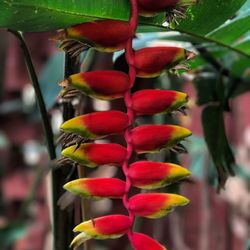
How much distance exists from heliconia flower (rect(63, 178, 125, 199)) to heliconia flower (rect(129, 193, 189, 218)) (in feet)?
0.04

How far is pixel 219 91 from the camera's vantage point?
0.77m

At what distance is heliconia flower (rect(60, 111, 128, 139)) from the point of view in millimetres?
407

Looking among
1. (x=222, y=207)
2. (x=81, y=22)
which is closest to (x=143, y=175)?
(x=81, y=22)

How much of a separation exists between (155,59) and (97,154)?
78mm

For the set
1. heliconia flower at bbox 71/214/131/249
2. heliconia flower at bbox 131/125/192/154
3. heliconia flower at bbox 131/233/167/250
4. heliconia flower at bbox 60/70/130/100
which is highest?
heliconia flower at bbox 60/70/130/100

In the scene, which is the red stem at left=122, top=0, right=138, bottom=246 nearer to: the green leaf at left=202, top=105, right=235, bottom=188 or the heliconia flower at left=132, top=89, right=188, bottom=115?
the heliconia flower at left=132, top=89, right=188, bottom=115

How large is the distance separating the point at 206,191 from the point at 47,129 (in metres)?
0.91

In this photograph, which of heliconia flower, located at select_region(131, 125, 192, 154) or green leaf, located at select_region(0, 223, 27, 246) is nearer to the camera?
heliconia flower, located at select_region(131, 125, 192, 154)

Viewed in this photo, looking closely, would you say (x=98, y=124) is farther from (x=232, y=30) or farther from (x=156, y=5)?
(x=232, y=30)

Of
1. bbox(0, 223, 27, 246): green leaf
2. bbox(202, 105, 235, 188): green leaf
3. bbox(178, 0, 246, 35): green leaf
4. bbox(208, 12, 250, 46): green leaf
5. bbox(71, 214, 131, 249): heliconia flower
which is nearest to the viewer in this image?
bbox(71, 214, 131, 249): heliconia flower

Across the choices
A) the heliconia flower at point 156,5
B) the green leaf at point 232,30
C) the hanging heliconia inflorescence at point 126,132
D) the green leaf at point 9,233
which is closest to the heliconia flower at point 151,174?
the hanging heliconia inflorescence at point 126,132

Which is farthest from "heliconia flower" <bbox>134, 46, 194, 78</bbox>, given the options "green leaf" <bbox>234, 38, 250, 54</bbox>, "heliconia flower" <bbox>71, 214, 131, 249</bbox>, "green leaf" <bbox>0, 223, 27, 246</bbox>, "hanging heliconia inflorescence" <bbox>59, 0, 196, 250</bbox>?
"green leaf" <bbox>0, 223, 27, 246</bbox>

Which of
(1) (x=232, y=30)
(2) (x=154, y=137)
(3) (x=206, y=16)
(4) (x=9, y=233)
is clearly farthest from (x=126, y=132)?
(4) (x=9, y=233)

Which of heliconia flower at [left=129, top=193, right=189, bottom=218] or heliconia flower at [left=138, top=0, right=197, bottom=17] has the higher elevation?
heliconia flower at [left=138, top=0, right=197, bottom=17]
